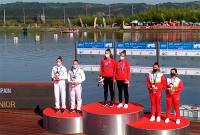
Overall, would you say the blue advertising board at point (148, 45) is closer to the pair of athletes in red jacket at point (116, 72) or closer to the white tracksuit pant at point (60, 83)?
the pair of athletes in red jacket at point (116, 72)

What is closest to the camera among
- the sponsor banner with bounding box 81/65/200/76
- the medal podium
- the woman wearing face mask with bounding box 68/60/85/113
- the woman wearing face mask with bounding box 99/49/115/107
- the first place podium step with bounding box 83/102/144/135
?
the medal podium

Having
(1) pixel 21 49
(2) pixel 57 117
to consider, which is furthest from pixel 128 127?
(1) pixel 21 49

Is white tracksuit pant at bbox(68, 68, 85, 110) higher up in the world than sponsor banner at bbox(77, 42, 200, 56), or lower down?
lower down

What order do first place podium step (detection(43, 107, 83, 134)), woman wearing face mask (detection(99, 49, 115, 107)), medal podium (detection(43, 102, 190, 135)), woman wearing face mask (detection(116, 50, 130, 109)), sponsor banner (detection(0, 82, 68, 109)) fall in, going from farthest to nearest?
sponsor banner (detection(0, 82, 68, 109)), woman wearing face mask (detection(99, 49, 115, 107)), first place podium step (detection(43, 107, 83, 134)), woman wearing face mask (detection(116, 50, 130, 109)), medal podium (detection(43, 102, 190, 135))

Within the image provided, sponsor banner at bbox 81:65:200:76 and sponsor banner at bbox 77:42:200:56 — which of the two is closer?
sponsor banner at bbox 77:42:200:56

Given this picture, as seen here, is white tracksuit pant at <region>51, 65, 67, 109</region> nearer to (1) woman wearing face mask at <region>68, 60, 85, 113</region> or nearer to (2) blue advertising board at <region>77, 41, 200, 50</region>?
(1) woman wearing face mask at <region>68, 60, 85, 113</region>

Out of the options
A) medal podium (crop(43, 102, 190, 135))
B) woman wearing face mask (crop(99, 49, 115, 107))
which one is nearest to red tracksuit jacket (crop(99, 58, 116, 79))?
woman wearing face mask (crop(99, 49, 115, 107))

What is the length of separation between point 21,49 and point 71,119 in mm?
60520

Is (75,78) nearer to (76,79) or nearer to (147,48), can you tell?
(76,79)

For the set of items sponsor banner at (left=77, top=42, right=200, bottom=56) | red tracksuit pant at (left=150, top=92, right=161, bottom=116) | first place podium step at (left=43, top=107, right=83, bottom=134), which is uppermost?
sponsor banner at (left=77, top=42, right=200, bottom=56)

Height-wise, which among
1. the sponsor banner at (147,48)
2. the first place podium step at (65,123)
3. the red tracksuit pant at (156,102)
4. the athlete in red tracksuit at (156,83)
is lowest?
the first place podium step at (65,123)

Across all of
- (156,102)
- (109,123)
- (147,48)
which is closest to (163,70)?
(147,48)

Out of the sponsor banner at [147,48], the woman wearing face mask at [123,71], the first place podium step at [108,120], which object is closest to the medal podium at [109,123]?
the first place podium step at [108,120]

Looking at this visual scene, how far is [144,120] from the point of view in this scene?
44.0ft
